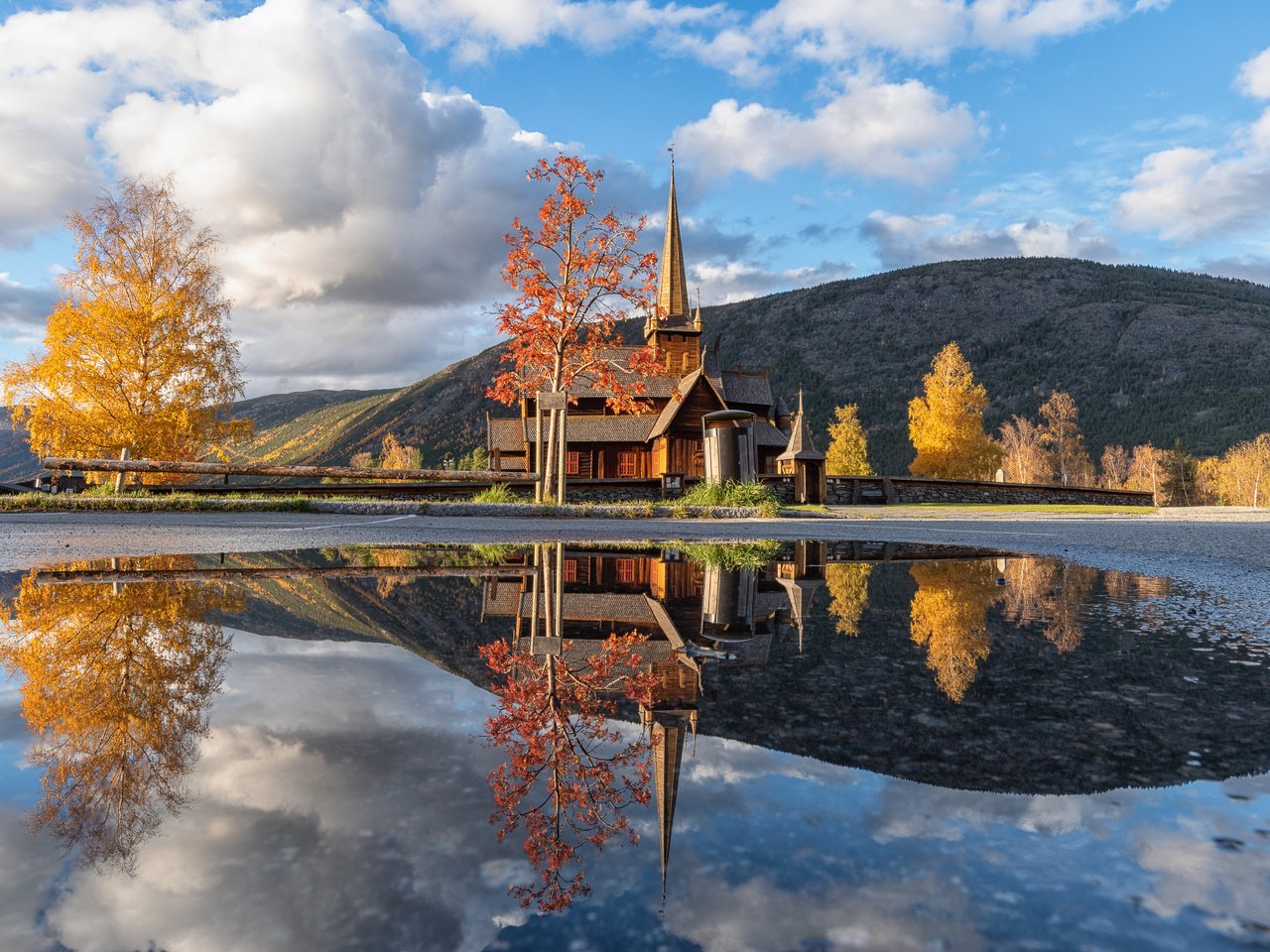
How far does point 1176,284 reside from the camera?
153 m

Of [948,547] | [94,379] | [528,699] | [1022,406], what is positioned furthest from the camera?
[1022,406]

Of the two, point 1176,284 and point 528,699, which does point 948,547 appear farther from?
point 1176,284

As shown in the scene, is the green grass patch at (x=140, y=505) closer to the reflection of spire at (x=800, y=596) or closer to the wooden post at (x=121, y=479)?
the wooden post at (x=121, y=479)

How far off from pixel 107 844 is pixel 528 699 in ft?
4.48

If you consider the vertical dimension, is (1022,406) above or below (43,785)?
above

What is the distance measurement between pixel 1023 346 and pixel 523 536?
523 ft

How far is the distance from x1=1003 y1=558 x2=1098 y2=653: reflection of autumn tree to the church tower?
Result: 42.9 metres

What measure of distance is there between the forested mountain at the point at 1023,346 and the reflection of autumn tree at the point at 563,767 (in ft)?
427

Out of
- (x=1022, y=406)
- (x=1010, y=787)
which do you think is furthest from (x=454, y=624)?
(x=1022, y=406)

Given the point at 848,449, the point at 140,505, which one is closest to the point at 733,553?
the point at 140,505

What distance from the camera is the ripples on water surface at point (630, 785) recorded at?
135 cm

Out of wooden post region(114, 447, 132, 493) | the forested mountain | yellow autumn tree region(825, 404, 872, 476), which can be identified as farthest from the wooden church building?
the forested mountain

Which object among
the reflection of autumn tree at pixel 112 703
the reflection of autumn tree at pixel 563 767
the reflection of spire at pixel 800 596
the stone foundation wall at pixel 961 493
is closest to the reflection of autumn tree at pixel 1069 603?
the reflection of spire at pixel 800 596

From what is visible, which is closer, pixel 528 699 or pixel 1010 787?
pixel 1010 787
